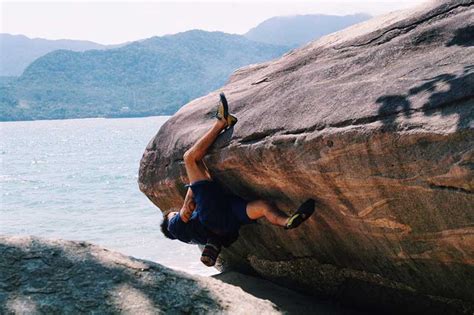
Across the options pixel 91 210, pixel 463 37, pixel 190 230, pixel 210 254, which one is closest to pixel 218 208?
pixel 210 254

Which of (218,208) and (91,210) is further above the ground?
→ (218,208)

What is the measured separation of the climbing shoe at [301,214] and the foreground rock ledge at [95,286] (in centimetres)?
80

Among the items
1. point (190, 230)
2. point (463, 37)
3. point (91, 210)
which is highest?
point (463, 37)

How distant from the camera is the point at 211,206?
7078 millimetres

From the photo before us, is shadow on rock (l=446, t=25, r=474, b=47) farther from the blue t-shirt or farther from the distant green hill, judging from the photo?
the distant green hill

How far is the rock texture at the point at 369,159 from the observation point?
5242 millimetres

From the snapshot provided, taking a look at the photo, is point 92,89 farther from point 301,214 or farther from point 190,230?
point 301,214

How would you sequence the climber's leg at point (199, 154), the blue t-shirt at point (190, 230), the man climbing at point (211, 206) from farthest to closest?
the blue t-shirt at point (190, 230) < the climber's leg at point (199, 154) < the man climbing at point (211, 206)

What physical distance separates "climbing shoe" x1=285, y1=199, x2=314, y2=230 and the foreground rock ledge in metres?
0.80

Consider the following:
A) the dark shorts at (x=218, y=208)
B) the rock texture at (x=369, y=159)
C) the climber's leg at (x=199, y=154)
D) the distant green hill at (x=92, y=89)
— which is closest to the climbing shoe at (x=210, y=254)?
the dark shorts at (x=218, y=208)

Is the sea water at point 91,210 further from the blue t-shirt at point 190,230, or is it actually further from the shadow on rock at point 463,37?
the shadow on rock at point 463,37

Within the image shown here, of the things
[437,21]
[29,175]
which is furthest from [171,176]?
[29,175]

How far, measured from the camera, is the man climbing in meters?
7.04

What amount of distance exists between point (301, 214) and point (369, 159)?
0.99 m
